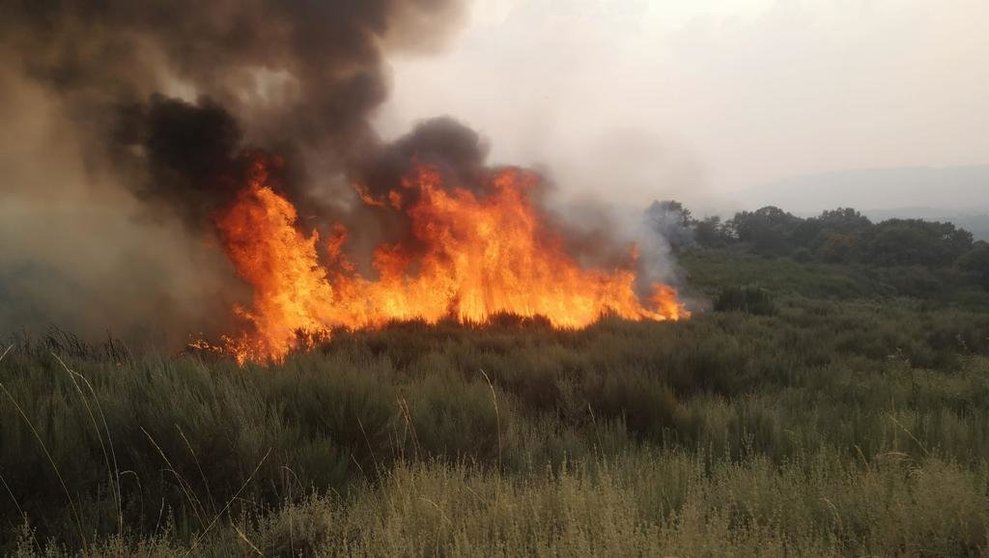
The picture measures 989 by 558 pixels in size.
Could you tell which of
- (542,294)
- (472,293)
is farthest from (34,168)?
(542,294)

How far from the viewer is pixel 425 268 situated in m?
14.0

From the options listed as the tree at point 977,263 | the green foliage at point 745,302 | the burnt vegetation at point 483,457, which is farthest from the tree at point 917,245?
the burnt vegetation at point 483,457

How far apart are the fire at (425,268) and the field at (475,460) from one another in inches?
177

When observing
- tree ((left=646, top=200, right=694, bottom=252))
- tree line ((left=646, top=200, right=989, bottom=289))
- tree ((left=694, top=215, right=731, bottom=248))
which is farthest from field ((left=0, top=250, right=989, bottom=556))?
tree ((left=694, top=215, right=731, bottom=248))

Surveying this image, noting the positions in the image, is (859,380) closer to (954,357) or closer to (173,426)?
(954,357)

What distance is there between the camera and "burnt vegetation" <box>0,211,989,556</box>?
275 centimetres

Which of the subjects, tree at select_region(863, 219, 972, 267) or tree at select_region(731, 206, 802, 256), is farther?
tree at select_region(731, 206, 802, 256)

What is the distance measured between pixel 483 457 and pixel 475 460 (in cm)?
19

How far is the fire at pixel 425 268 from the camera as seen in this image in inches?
470

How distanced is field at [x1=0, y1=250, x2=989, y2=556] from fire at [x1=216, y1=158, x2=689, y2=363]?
14.7 ft

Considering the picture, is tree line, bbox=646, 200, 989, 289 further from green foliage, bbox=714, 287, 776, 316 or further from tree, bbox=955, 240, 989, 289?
green foliage, bbox=714, 287, 776, 316

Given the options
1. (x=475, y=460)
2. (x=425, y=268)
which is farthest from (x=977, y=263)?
(x=475, y=460)

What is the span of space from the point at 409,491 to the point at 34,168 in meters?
13.4

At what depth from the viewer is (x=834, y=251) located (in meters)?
42.1
